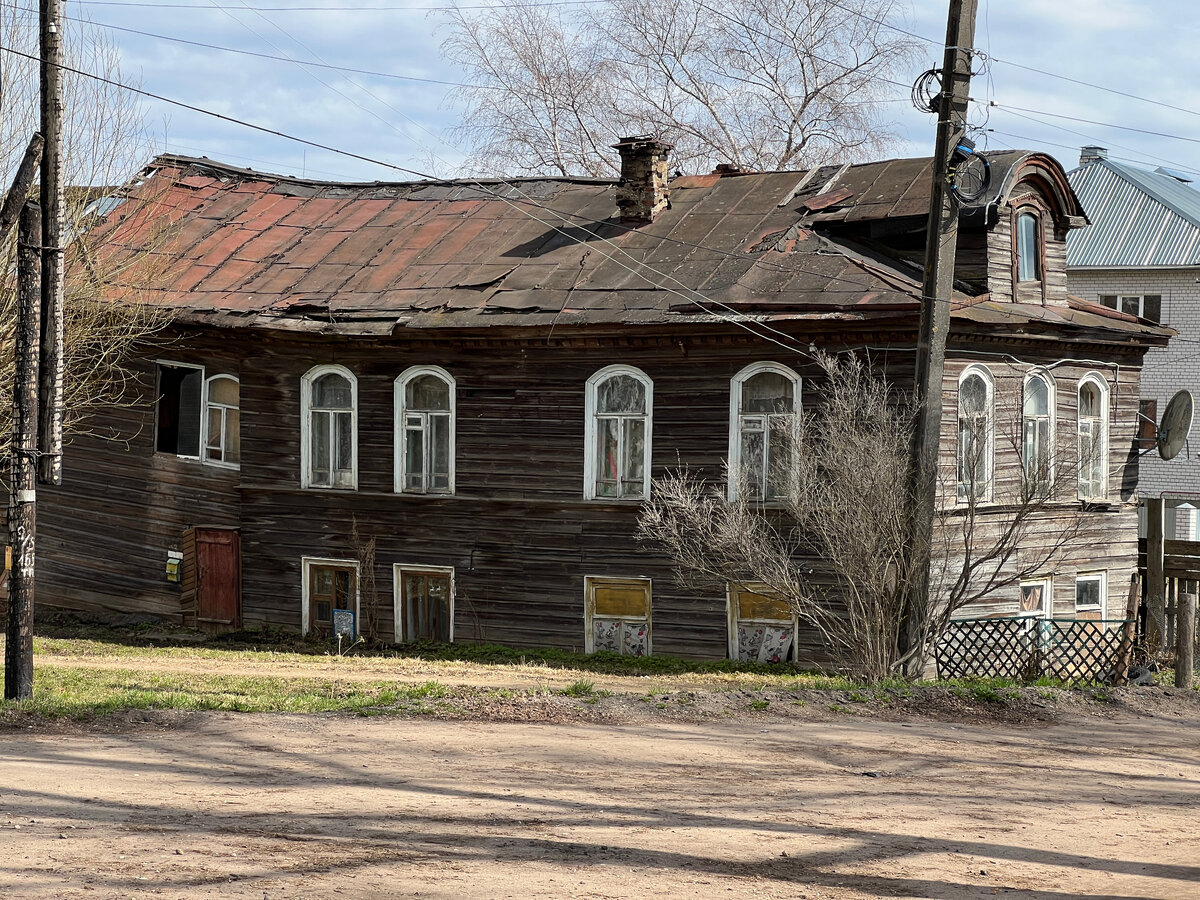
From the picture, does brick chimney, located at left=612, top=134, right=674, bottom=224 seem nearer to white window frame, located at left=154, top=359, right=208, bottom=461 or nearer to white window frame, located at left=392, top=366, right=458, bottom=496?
white window frame, located at left=392, top=366, right=458, bottom=496

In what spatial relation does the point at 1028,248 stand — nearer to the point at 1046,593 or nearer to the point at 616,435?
the point at 1046,593

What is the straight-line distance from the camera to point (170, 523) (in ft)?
71.4

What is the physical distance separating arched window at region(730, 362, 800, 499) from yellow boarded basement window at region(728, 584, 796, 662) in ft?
4.81

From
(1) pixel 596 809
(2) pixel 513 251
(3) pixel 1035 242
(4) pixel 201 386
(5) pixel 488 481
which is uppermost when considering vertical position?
(3) pixel 1035 242

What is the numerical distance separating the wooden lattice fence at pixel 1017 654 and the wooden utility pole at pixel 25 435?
32.7 feet

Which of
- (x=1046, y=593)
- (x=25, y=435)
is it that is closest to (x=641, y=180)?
(x=1046, y=593)

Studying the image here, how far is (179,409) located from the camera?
21562 millimetres

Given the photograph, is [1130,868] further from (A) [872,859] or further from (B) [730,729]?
(B) [730,729]

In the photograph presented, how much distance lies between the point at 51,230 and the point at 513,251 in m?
9.36

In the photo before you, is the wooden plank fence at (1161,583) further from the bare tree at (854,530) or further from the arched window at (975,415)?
the arched window at (975,415)

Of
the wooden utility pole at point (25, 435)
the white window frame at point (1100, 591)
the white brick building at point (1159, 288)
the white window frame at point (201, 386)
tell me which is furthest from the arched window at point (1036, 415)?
the white brick building at point (1159, 288)

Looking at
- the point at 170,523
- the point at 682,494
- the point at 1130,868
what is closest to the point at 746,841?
the point at 1130,868

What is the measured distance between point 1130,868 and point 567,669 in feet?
34.3

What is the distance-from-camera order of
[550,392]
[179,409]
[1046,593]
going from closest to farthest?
[550,392], [1046,593], [179,409]
